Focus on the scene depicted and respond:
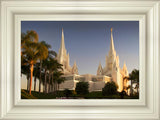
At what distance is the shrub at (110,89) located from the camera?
5.90ft

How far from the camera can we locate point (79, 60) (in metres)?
1.84

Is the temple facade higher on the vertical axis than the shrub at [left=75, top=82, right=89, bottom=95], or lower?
higher

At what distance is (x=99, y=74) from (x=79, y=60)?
245 millimetres

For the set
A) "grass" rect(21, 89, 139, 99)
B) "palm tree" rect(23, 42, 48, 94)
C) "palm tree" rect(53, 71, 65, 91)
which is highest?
"palm tree" rect(23, 42, 48, 94)

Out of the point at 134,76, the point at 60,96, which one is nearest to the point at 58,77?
the point at 60,96

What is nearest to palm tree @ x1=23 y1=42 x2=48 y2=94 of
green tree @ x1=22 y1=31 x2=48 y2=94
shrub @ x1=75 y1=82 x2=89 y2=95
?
green tree @ x1=22 y1=31 x2=48 y2=94

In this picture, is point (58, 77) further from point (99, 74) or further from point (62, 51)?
point (99, 74)

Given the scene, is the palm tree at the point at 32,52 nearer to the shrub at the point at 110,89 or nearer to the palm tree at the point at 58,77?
the palm tree at the point at 58,77

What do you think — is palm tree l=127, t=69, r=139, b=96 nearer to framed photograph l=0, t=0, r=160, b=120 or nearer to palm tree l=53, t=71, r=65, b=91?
framed photograph l=0, t=0, r=160, b=120

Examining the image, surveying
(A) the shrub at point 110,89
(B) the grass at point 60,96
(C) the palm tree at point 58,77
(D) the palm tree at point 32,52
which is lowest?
(B) the grass at point 60,96

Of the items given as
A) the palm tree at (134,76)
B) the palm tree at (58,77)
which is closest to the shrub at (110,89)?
the palm tree at (134,76)

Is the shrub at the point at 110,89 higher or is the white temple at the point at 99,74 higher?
the white temple at the point at 99,74

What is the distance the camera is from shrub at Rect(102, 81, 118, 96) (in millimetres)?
1797

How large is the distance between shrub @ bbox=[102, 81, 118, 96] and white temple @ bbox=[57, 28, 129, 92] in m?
0.03
